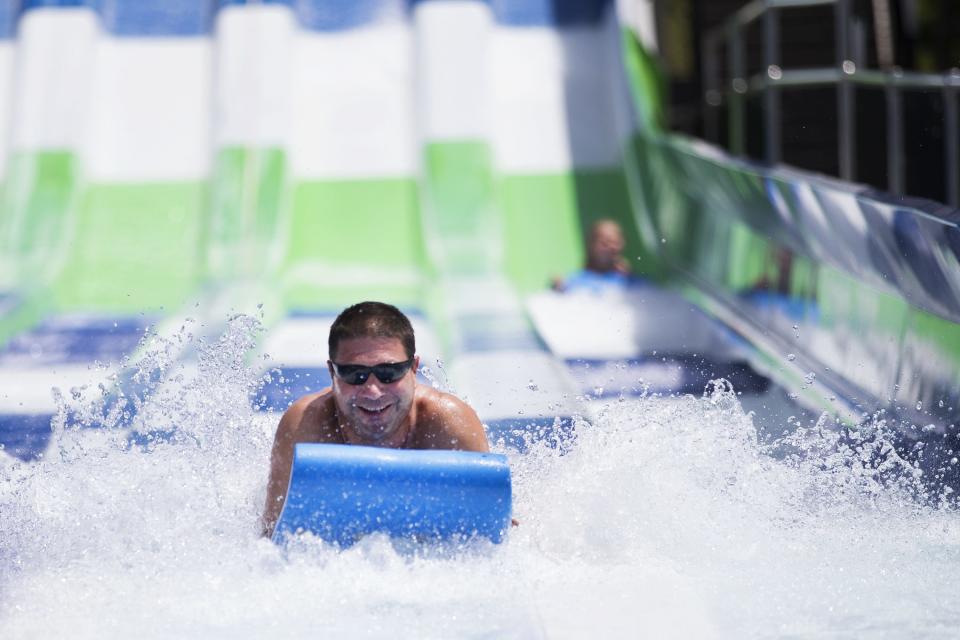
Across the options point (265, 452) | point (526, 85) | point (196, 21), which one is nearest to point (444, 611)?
point (265, 452)

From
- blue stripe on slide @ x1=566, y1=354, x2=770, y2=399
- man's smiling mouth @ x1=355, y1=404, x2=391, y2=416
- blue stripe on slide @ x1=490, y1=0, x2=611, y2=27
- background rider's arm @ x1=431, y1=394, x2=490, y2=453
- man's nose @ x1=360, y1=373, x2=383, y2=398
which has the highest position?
blue stripe on slide @ x1=490, y1=0, x2=611, y2=27

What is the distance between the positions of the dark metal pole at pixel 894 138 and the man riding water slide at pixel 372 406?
8.82ft

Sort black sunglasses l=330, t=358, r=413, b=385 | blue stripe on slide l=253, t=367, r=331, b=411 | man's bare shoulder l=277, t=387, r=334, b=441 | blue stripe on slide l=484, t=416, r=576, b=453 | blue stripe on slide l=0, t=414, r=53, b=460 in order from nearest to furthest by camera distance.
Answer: black sunglasses l=330, t=358, r=413, b=385 → man's bare shoulder l=277, t=387, r=334, b=441 → blue stripe on slide l=484, t=416, r=576, b=453 → blue stripe on slide l=0, t=414, r=53, b=460 → blue stripe on slide l=253, t=367, r=331, b=411

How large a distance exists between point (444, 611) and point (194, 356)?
2522mm

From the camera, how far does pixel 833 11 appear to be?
9086mm

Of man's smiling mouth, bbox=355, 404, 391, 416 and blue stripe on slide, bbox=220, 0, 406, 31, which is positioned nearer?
man's smiling mouth, bbox=355, 404, 391, 416

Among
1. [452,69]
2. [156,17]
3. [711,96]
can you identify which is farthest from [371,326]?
[711,96]

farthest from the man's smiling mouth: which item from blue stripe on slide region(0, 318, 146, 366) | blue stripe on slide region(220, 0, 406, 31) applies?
blue stripe on slide region(220, 0, 406, 31)

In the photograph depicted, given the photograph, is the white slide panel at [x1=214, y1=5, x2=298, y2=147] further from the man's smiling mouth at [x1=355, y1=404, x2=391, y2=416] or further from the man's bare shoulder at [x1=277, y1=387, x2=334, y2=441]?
the man's smiling mouth at [x1=355, y1=404, x2=391, y2=416]

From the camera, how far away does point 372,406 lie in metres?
2.75

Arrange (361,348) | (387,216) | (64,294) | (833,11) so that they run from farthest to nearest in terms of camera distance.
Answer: (833,11)
(387,216)
(64,294)
(361,348)

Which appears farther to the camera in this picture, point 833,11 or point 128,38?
point 833,11

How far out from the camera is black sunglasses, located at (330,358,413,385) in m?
2.69

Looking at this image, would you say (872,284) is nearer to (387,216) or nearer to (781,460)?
(781,460)
